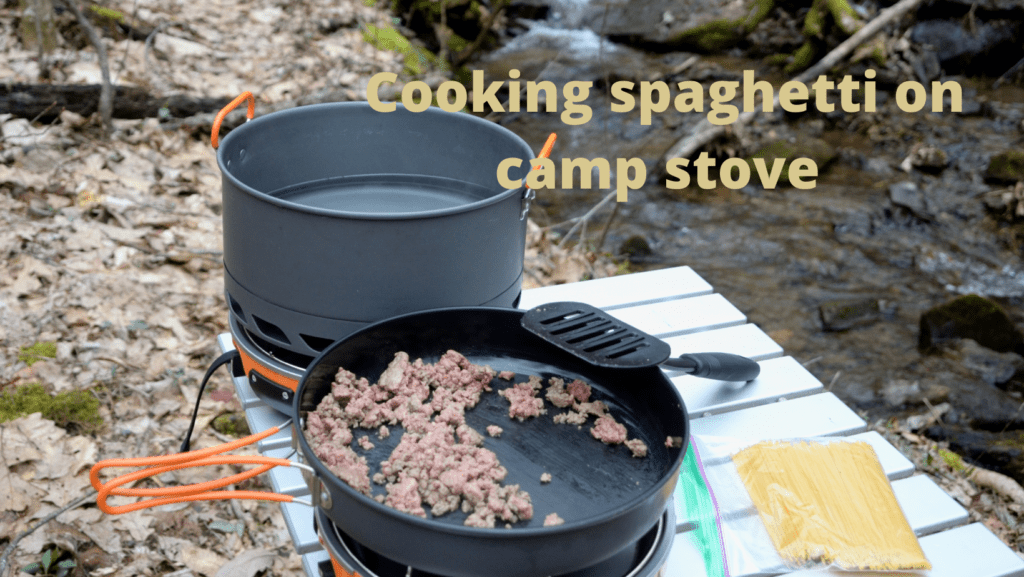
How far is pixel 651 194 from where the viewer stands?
535 centimetres

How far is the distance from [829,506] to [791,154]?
464cm

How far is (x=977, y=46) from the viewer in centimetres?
750

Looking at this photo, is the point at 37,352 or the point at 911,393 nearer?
the point at 37,352

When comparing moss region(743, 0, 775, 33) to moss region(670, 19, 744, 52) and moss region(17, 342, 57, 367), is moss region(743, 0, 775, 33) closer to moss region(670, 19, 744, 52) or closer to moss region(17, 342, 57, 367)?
moss region(670, 19, 744, 52)

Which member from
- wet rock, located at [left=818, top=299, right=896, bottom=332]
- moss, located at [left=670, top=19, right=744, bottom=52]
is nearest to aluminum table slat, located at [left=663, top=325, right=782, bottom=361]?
wet rock, located at [left=818, top=299, right=896, bottom=332]

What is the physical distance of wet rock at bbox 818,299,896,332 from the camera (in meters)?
4.05

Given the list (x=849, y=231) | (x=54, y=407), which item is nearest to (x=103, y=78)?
(x=54, y=407)

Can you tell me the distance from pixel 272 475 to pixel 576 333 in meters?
0.69

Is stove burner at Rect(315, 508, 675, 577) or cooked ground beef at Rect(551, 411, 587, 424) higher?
cooked ground beef at Rect(551, 411, 587, 424)

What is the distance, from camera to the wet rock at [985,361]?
3.64 m

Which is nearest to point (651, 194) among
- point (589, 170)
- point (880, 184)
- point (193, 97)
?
point (589, 170)

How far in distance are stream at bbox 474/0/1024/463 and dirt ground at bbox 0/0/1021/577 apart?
604 millimetres

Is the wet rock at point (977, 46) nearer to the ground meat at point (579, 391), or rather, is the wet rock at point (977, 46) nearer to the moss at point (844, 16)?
the moss at point (844, 16)

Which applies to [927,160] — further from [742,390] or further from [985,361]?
[742,390]
